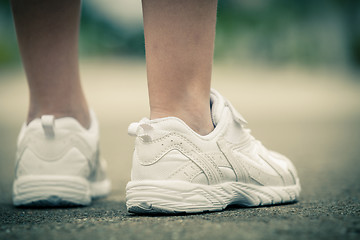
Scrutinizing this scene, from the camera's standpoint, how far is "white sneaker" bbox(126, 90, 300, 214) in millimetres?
1144

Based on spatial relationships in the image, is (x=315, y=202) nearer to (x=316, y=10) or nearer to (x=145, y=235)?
(x=145, y=235)

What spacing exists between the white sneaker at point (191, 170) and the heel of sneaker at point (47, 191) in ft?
0.99

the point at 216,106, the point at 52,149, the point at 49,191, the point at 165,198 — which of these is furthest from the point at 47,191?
the point at 216,106

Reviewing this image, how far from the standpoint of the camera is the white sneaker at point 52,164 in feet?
4.48

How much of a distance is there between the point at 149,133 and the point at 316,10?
23.4 meters

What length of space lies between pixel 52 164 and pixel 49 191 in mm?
90

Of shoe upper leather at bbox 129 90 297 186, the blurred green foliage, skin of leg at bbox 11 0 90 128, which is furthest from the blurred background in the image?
shoe upper leather at bbox 129 90 297 186

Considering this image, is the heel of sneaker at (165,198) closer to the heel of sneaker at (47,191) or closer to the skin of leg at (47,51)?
the heel of sneaker at (47,191)

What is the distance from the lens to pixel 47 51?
1.48 m

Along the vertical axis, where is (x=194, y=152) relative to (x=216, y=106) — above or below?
below

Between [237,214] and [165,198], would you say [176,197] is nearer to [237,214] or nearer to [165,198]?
[165,198]

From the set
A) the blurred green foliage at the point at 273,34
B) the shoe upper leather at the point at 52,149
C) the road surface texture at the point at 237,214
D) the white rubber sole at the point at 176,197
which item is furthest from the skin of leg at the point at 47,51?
the blurred green foliage at the point at 273,34

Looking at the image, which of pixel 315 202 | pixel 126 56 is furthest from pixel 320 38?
pixel 315 202

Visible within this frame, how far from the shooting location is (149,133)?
46.0 inches
